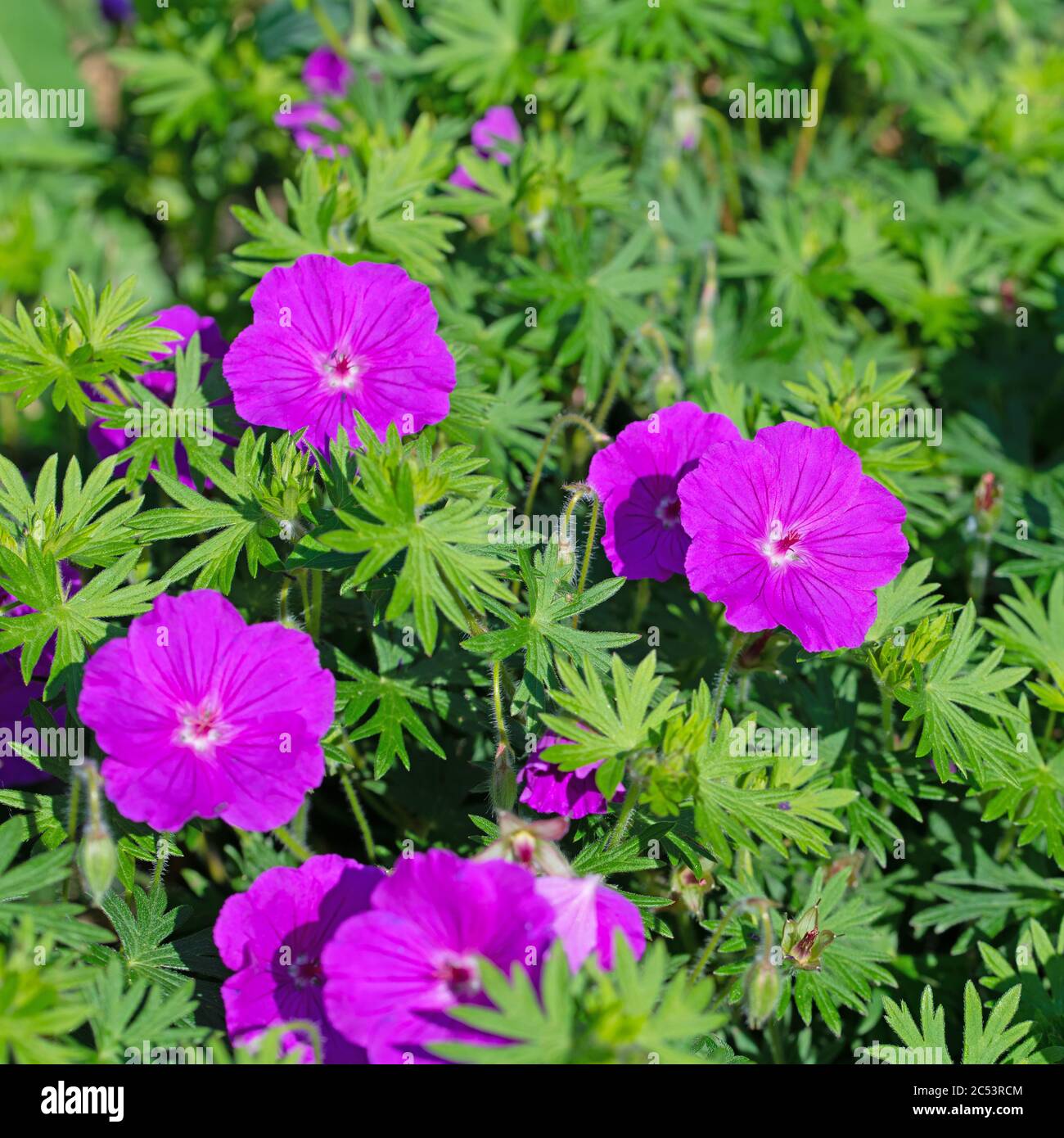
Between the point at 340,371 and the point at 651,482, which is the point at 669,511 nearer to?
the point at 651,482

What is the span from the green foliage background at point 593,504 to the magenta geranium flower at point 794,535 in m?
0.19

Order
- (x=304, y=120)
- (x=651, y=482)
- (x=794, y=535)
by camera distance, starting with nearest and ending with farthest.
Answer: (x=794, y=535), (x=651, y=482), (x=304, y=120)

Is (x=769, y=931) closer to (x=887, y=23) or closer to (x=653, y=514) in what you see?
(x=653, y=514)

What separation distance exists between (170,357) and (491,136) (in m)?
1.26

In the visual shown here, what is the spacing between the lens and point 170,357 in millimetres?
2766

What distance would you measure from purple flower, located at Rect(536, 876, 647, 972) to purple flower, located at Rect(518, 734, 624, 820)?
32 cm

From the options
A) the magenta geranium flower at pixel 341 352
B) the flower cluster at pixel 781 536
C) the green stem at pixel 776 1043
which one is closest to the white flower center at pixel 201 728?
the magenta geranium flower at pixel 341 352

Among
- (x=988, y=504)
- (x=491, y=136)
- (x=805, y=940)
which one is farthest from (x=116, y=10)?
(x=805, y=940)

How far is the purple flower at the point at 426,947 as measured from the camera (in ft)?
5.79

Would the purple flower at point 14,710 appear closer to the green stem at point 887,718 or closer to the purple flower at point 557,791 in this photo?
the purple flower at point 557,791

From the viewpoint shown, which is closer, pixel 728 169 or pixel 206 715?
pixel 206 715

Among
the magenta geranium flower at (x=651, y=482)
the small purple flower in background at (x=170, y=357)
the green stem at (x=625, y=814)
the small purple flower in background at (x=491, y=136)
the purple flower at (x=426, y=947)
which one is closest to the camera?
the purple flower at (x=426, y=947)

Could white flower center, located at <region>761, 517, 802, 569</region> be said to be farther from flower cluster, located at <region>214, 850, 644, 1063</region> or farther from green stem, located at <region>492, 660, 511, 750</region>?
flower cluster, located at <region>214, 850, 644, 1063</region>
